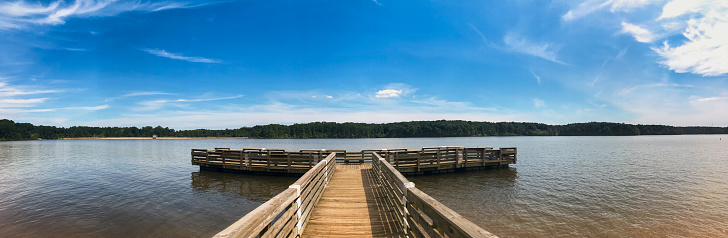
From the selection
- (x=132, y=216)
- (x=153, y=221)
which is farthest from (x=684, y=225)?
(x=132, y=216)

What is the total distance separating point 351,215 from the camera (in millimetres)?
6785

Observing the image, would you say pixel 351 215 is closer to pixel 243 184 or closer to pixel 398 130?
pixel 243 184

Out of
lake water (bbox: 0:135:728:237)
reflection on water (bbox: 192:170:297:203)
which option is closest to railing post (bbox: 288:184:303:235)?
lake water (bbox: 0:135:728:237)

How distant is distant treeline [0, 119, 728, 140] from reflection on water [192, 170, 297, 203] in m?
118

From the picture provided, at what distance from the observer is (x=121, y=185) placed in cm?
1617

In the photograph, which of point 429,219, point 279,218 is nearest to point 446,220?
point 429,219

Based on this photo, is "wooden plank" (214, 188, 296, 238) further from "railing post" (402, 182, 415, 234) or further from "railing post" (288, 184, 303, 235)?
"railing post" (402, 182, 415, 234)

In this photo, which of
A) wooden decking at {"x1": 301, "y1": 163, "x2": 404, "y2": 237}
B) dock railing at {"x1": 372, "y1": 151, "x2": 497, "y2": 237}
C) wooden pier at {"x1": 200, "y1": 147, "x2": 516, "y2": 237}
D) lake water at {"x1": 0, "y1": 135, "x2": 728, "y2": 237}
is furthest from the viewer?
lake water at {"x1": 0, "y1": 135, "x2": 728, "y2": 237}

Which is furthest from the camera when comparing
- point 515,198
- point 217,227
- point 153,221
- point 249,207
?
point 515,198

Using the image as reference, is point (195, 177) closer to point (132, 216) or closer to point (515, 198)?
point (132, 216)

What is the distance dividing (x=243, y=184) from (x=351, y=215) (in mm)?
11279

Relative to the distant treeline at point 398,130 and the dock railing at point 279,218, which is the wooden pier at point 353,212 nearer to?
the dock railing at point 279,218

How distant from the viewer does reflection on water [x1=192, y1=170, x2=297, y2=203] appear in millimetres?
13887

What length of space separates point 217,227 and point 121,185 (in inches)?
441
